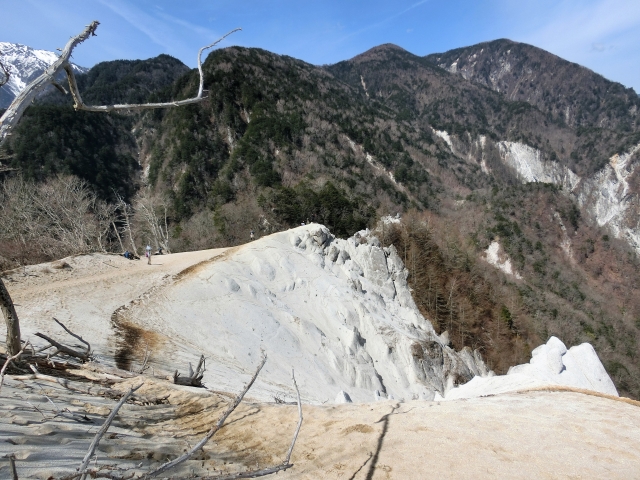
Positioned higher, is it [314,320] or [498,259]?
[498,259]

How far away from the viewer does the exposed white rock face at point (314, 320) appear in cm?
1305

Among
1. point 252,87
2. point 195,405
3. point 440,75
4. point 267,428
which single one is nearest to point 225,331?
point 195,405

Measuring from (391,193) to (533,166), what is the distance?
86455 millimetres

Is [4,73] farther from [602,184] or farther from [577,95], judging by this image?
[577,95]

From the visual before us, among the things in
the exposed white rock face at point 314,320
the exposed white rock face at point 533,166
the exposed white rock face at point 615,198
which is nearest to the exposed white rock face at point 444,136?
the exposed white rock face at point 533,166

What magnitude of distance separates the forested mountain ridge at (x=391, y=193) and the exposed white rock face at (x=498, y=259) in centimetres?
30

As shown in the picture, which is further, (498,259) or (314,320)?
(498,259)

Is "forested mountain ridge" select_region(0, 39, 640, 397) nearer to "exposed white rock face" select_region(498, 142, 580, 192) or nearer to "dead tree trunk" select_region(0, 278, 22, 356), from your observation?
"exposed white rock face" select_region(498, 142, 580, 192)

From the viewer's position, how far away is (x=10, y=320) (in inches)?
173

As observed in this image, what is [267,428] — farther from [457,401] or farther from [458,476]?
[457,401]

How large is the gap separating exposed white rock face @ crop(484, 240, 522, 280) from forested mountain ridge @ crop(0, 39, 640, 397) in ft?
0.98

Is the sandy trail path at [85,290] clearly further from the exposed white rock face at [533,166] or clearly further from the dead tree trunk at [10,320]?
the exposed white rock face at [533,166]

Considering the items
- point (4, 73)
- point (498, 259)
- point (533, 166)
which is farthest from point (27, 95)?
point (533, 166)

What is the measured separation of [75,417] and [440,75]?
20083cm
